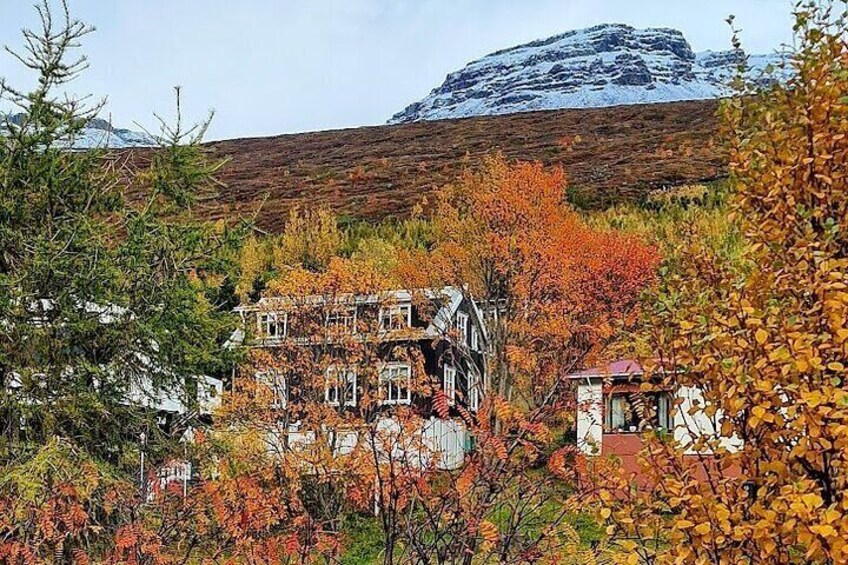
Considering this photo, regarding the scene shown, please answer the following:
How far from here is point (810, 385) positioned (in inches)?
137

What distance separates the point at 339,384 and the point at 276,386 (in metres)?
1.40

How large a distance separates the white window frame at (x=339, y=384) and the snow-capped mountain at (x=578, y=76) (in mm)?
133183

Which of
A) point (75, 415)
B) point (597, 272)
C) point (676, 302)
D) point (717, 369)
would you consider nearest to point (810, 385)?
point (717, 369)

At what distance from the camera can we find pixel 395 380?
2147 centimetres

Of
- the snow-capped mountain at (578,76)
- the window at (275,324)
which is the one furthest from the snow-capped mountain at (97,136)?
the snow-capped mountain at (578,76)

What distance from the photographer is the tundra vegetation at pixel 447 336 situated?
363cm

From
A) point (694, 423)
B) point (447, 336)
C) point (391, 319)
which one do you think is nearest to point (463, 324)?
point (447, 336)

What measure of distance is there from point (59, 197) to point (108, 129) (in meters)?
1.55

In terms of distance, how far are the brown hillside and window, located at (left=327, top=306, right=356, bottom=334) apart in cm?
2864

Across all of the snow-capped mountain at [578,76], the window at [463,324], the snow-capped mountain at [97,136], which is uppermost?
the snow-capped mountain at [578,76]

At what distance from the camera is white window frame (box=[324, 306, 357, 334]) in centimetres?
2169

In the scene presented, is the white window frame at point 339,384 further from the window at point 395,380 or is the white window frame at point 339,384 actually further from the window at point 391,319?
the window at point 391,319

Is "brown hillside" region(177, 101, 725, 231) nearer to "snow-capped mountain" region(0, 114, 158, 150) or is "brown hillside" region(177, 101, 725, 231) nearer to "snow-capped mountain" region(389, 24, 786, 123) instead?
"snow-capped mountain" region(0, 114, 158, 150)

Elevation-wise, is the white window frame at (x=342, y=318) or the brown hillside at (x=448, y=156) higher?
the brown hillside at (x=448, y=156)
